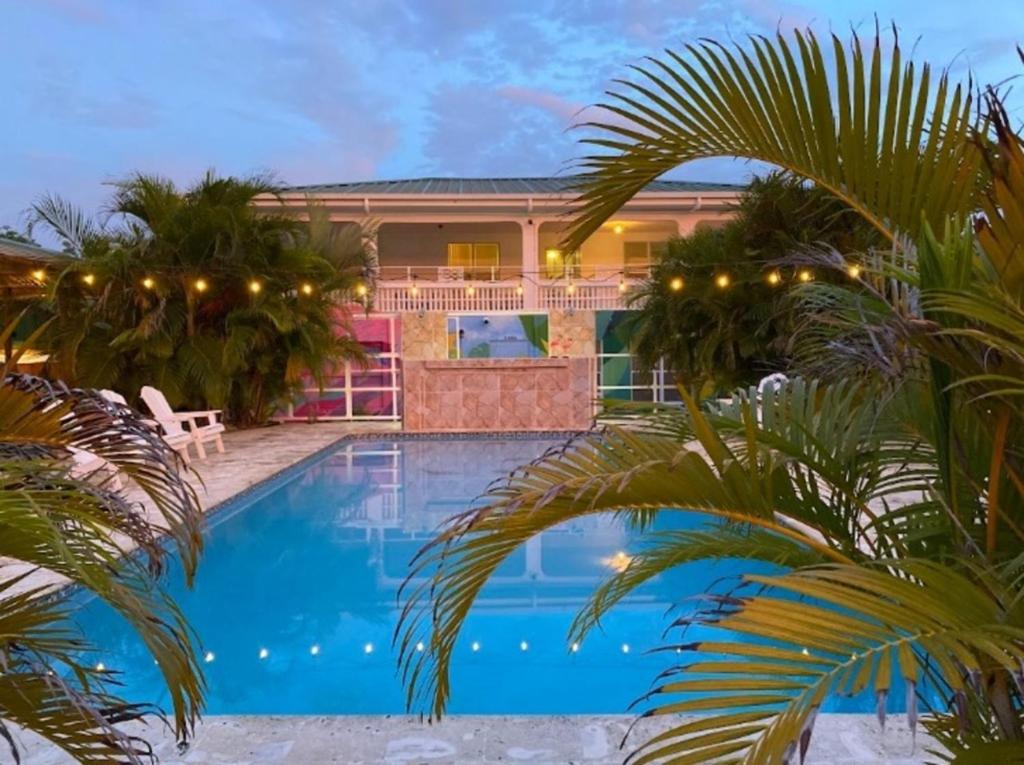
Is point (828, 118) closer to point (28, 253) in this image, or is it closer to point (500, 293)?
point (28, 253)

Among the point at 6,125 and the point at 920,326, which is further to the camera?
the point at 6,125

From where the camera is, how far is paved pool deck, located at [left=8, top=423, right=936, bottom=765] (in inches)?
107

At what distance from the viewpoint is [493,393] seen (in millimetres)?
14945

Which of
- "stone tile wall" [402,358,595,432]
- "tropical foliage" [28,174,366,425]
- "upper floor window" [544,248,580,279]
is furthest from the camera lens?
"upper floor window" [544,248,580,279]

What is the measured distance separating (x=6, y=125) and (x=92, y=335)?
22822 mm

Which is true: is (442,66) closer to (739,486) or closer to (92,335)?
(92,335)

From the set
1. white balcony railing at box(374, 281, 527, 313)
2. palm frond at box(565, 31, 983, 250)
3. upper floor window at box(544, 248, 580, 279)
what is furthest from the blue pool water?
upper floor window at box(544, 248, 580, 279)

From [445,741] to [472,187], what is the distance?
19.6 metres

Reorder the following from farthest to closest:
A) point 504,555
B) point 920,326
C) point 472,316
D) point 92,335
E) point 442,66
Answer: point 442,66
point 472,316
point 92,335
point 504,555
point 920,326

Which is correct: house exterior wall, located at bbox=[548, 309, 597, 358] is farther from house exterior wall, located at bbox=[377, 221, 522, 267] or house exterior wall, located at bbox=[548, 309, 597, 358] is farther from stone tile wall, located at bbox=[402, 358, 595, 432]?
house exterior wall, located at bbox=[377, 221, 522, 267]

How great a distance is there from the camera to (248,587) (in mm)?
6289

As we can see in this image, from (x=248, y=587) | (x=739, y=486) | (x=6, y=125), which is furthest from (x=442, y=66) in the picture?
(x=739, y=486)

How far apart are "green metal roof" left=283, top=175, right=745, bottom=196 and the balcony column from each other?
103 cm

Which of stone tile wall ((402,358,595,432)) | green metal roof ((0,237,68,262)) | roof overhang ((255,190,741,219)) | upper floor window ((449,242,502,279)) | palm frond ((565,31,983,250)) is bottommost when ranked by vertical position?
stone tile wall ((402,358,595,432))
